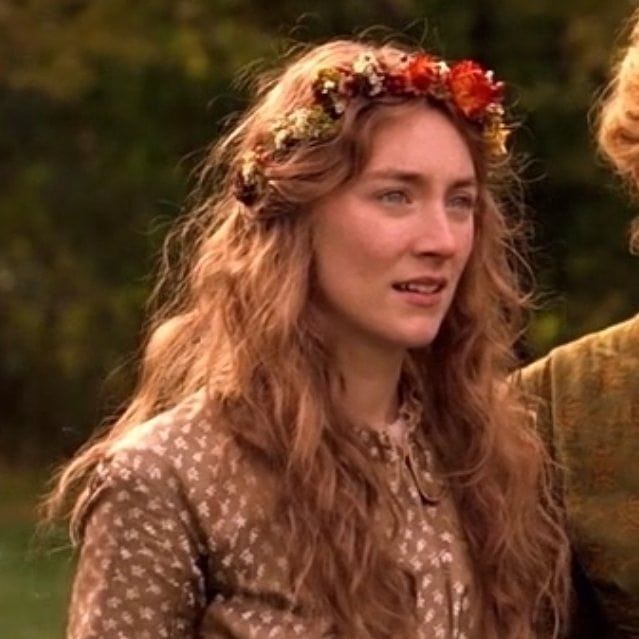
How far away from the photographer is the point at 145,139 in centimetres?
1436

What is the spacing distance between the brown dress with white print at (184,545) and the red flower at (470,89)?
567 millimetres

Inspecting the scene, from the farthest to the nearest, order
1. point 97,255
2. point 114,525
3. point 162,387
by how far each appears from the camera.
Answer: point 97,255, point 162,387, point 114,525

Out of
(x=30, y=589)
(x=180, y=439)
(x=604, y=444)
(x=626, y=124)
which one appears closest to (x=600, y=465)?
(x=604, y=444)

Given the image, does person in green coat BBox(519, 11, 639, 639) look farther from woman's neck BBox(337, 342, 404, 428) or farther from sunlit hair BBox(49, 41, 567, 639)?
woman's neck BBox(337, 342, 404, 428)

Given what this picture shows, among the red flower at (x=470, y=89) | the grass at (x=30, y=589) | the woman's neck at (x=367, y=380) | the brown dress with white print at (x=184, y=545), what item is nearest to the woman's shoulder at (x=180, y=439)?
the brown dress with white print at (x=184, y=545)

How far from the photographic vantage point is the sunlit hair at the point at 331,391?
12.5ft

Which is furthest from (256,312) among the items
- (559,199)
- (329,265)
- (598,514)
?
(559,199)

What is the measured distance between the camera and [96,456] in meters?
3.80

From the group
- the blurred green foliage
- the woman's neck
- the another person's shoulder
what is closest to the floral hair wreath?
the woman's neck

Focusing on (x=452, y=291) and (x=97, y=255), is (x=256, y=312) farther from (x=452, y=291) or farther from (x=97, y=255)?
(x=97, y=255)

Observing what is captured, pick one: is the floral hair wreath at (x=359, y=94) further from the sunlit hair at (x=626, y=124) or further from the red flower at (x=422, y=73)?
the sunlit hair at (x=626, y=124)

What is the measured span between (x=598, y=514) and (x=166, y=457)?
2.74 ft

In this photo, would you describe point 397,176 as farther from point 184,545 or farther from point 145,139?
point 145,139

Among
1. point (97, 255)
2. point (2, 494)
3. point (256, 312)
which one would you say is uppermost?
point (256, 312)
